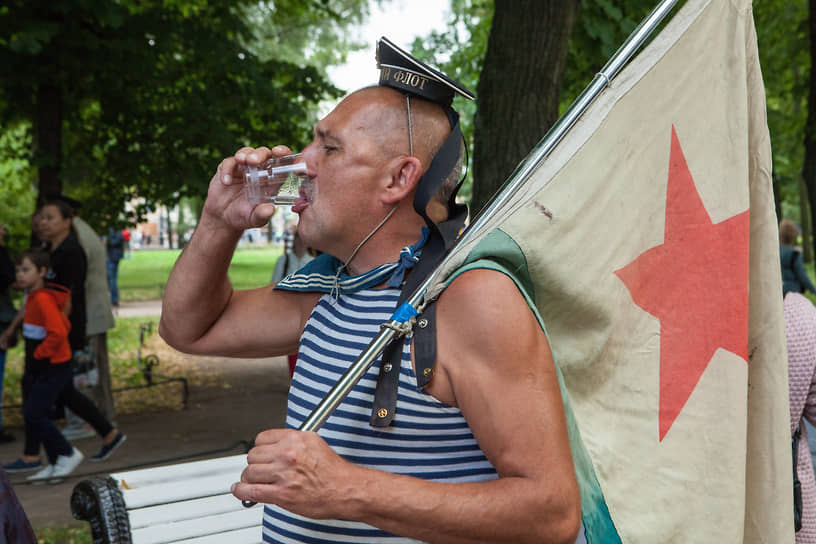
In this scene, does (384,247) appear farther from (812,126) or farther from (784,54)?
(784,54)

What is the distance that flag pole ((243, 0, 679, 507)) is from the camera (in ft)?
5.33

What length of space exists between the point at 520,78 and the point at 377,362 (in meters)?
4.06

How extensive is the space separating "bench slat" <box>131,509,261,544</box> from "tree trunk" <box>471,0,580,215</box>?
2.83 metres

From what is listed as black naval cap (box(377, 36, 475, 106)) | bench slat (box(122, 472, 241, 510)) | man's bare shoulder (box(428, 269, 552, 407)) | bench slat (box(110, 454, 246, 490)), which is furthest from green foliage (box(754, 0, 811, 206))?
man's bare shoulder (box(428, 269, 552, 407))

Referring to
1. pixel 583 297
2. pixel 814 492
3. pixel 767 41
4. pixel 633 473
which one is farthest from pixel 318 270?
pixel 767 41

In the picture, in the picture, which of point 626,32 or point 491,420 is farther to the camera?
point 626,32

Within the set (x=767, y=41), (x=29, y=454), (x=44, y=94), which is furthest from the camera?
(x=767, y=41)

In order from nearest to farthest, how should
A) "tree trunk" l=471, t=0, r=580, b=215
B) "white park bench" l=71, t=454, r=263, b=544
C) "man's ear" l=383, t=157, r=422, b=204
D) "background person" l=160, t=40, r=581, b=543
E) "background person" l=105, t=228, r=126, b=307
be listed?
1. "background person" l=160, t=40, r=581, b=543
2. "man's ear" l=383, t=157, r=422, b=204
3. "white park bench" l=71, t=454, r=263, b=544
4. "tree trunk" l=471, t=0, r=580, b=215
5. "background person" l=105, t=228, r=126, b=307

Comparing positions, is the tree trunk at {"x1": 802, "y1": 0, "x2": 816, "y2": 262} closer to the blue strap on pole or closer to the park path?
the park path

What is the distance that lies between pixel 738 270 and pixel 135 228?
8076mm

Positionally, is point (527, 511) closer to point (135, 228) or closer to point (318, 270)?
point (318, 270)

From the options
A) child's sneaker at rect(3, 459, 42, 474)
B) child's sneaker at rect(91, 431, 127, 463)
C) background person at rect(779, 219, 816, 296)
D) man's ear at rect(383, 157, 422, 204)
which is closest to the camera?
man's ear at rect(383, 157, 422, 204)

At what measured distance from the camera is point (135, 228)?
29.9 ft

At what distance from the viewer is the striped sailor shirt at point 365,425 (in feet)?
5.43
